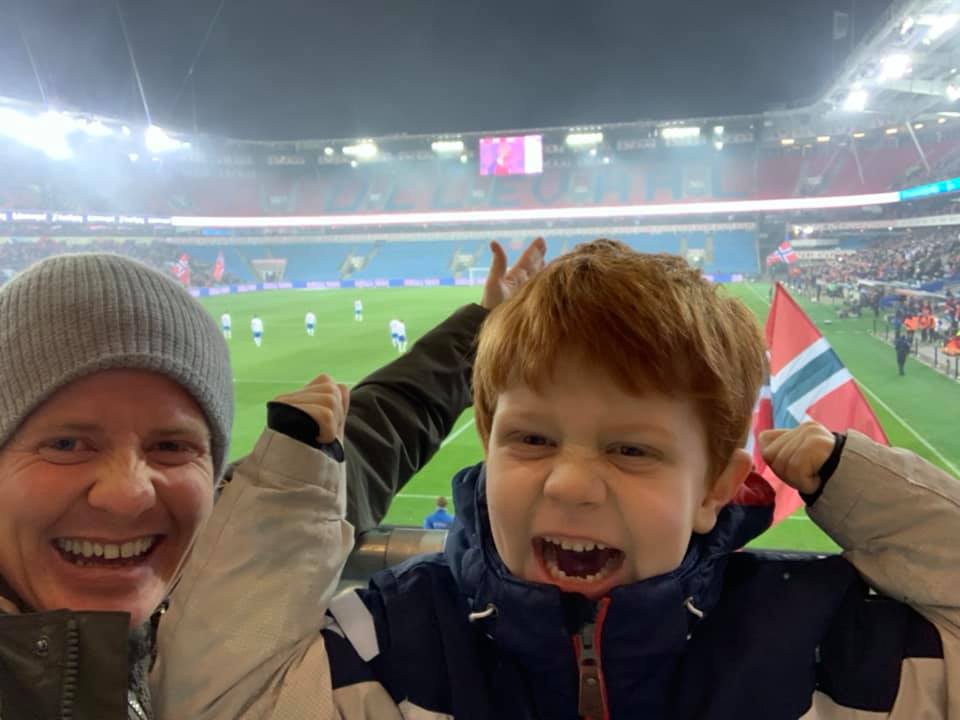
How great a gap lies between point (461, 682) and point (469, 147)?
27.2m

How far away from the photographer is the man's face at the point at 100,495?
79cm

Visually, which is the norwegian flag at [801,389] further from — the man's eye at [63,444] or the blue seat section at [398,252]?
the blue seat section at [398,252]

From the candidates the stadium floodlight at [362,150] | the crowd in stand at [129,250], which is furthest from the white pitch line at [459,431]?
the stadium floodlight at [362,150]

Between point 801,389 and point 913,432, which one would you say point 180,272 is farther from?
point 913,432

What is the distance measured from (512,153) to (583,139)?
339 centimetres

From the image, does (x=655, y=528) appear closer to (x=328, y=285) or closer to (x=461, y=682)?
(x=461, y=682)

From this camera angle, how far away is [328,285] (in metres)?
23.4

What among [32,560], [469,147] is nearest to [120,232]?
[469,147]

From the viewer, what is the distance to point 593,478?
2.19 ft

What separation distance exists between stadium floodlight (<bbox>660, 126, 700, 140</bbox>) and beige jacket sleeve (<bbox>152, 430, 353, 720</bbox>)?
27154 millimetres

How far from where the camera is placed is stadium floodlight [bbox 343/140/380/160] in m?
25.3

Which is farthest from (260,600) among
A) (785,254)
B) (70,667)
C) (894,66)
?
(894,66)

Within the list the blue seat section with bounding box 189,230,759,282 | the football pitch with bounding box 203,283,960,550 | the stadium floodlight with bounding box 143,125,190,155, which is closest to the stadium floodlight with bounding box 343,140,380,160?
the blue seat section with bounding box 189,230,759,282

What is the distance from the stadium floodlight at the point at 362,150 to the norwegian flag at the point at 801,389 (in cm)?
2431
